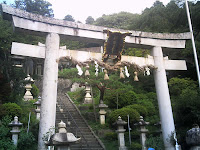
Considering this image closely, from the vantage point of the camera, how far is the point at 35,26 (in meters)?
8.13

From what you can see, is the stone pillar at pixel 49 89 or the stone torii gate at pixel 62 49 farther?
the stone torii gate at pixel 62 49

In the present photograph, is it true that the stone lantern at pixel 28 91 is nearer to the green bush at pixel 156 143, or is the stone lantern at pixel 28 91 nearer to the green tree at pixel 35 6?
the green bush at pixel 156 143

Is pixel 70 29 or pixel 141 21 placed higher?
pixel 141 21

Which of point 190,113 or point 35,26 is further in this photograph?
point 190,113

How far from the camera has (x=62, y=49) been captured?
8586 mm

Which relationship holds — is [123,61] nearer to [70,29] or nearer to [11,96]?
[70,29]

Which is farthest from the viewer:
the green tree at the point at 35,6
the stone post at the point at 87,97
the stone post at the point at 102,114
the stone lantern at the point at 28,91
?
the green tree at the point at 35,6

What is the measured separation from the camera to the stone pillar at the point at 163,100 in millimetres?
8953

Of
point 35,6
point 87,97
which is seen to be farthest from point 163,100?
point 35,6

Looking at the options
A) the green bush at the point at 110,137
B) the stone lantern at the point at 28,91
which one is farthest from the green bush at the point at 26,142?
the stone lantern at the point at 28,91

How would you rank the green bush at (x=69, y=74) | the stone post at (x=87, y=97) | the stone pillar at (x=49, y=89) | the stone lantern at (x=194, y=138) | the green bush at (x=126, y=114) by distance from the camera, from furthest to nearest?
the green bush at (x=69, y=74) → the stone post at (x=87, y=97) → the green bush at (x=126, y=114) → the stone lantern at (x=194, y=138) → the stone pillar at (x=49, y=89)

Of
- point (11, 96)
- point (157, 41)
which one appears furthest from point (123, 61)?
point (11, 96)

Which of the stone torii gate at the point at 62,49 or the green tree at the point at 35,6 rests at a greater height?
the green tree at the point at 35,6

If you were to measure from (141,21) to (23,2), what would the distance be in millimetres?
18466
